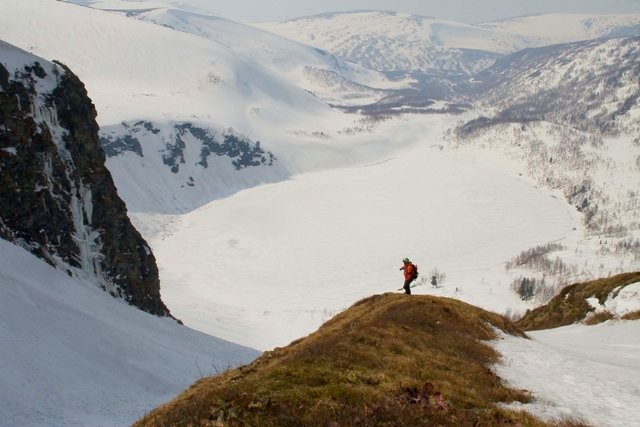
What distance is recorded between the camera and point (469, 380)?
16.2 meters

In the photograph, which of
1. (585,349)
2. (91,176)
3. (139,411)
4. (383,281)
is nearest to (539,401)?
(585,349)

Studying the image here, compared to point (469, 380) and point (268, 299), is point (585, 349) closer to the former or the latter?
point (469, 380)

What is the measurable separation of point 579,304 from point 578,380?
108 feet

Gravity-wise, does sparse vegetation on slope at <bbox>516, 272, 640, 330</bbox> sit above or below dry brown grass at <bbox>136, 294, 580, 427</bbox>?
above

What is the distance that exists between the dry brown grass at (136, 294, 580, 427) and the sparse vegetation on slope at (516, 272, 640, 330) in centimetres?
2722

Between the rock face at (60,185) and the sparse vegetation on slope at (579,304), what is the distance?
5304cm

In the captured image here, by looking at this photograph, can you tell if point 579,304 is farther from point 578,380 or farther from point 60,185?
point 60,185

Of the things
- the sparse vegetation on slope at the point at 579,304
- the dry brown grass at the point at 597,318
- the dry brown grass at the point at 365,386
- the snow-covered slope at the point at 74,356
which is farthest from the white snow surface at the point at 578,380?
the sparse vegetation on slope at the point at 579,304

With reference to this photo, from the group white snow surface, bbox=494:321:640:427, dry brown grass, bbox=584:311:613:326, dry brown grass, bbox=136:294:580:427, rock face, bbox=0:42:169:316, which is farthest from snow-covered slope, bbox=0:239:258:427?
dry brown grass, bbox=584:311:613:326

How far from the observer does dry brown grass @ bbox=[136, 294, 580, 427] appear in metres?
11.0

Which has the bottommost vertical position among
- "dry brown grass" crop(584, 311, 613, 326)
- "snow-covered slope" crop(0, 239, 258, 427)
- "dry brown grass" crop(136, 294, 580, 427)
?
"snow-covered slope" crop(0, 239, 258, 427)

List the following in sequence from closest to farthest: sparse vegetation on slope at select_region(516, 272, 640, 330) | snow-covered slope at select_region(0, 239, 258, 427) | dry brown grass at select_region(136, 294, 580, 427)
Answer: dry brown grass at select_region(136, 294, 580, 427) → snow-covered slope at select_region(0, 239, 258, 427) → sparse vegetation on slope at select_region(516, 272, 640, 330)

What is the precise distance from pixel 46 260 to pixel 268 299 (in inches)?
3968

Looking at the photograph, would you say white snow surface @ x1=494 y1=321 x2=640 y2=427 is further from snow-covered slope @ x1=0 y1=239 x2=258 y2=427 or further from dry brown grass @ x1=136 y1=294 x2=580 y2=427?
snow-covered slope @ x1=0 y1=239 x2=258 y2=427
